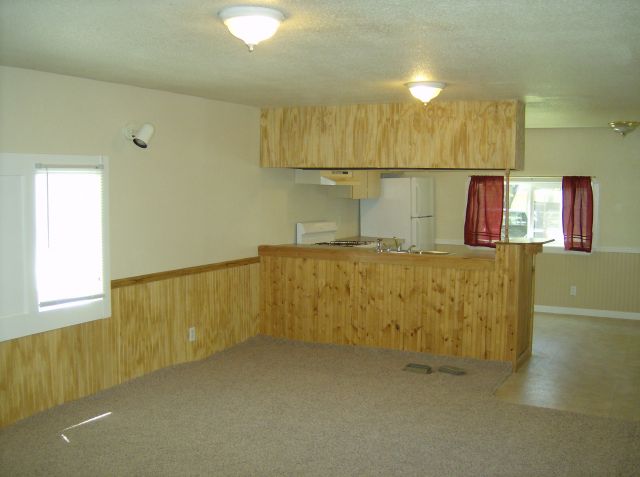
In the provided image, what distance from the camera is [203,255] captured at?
5.69m

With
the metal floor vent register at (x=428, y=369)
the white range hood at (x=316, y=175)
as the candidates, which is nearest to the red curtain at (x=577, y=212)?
the white range hood at (x=316, y=175)

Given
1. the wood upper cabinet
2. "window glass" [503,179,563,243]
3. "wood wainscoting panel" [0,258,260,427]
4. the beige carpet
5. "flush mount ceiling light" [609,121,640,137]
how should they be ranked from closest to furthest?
the beige carpet
"wood wainscoting panel" [0,258,260,427]
the wood upper cabinet
"flush mount ceiling light" [609,121,640,137]
"window glass" [503,179,563,243]

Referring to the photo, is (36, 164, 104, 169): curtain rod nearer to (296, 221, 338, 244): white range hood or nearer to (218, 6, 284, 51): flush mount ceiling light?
(218, 6, 284, 51): flush mount ceiling light

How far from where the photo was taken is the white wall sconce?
4766 mm

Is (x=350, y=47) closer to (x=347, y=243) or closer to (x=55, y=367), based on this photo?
(x=55, y=367)

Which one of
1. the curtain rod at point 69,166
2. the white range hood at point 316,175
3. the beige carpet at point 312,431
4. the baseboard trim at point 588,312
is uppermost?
the white range hood at point 316,175

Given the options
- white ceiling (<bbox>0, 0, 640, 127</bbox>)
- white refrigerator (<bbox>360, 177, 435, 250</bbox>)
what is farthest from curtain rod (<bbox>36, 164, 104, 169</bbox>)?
white refrigerator (<bbox>360, 177, 435, 250</bbox>)

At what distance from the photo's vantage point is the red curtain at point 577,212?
8.06 metres

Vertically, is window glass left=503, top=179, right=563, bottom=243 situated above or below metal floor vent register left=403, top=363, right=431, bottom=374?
above

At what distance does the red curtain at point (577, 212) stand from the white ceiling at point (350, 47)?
2.95 m

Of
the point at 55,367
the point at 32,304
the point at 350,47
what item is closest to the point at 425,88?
the point at 350,47

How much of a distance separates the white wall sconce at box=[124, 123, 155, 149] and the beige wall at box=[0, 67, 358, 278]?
5cm

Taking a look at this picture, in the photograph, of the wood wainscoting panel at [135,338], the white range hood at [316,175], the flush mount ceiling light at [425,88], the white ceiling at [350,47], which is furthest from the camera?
the white range hood at [316,175]

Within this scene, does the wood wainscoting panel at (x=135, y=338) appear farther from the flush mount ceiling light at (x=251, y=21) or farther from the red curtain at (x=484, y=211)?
the red curtain at (x=484, y=211)
